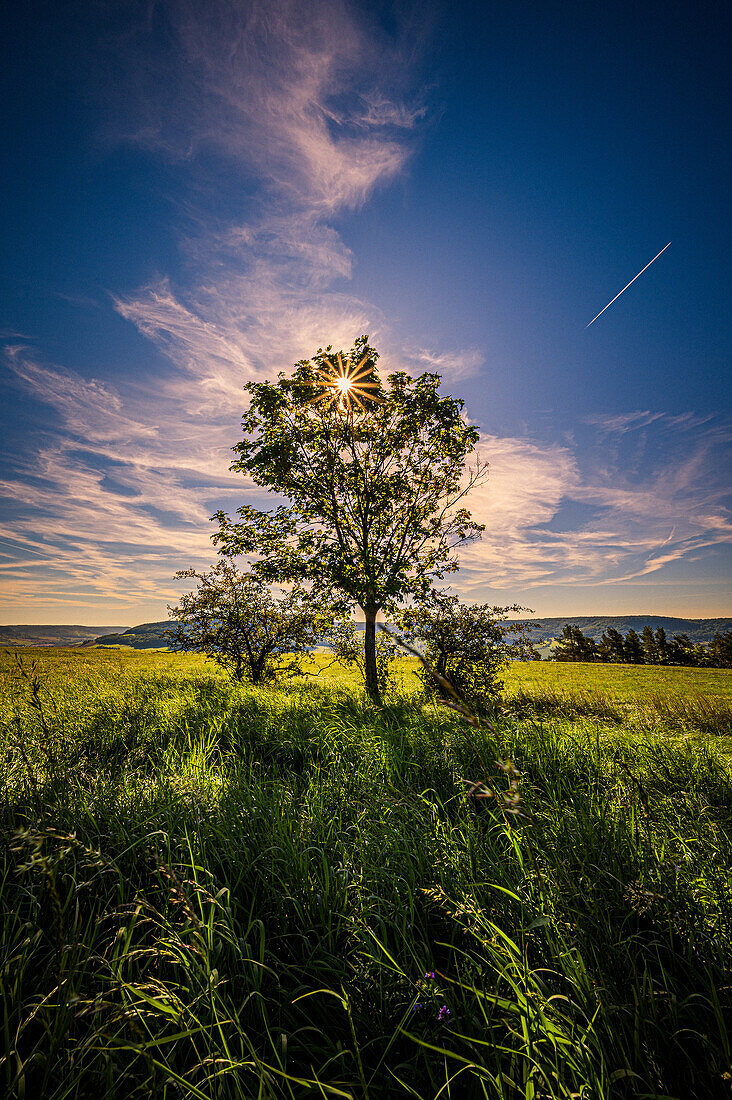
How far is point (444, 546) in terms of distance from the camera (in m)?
11.3

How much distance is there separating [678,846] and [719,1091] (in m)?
2.29

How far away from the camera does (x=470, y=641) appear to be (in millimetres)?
11984

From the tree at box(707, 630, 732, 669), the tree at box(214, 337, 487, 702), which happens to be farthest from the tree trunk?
the tree at box(707, 630, 732, 669)

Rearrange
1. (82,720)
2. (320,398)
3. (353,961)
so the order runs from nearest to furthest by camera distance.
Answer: (353,961)
(82,720)
(320,398)

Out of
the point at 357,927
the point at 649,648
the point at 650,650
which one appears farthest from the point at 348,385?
the point at 649,648

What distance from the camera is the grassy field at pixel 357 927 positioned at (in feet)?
5.32

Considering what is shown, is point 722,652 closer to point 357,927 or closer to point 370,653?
point 370,653

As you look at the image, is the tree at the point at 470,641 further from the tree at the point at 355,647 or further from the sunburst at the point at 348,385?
the sunburst at the point at 348,385

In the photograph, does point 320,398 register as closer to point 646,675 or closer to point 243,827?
point 243,827

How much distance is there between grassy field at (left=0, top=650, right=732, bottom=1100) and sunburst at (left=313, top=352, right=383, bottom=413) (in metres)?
9.01

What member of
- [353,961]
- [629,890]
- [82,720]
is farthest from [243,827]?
[82,720]

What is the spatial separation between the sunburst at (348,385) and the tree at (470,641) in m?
6.24

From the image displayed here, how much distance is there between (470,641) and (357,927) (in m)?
10.2

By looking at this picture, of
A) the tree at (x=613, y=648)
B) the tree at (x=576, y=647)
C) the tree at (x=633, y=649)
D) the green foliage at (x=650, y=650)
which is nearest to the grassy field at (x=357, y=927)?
the green foliage at (x=650, y=650)
